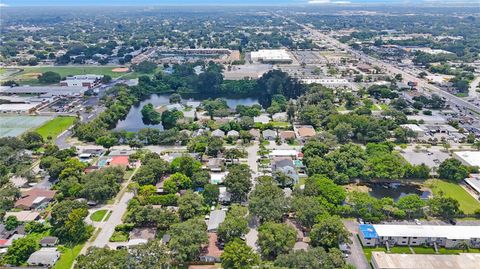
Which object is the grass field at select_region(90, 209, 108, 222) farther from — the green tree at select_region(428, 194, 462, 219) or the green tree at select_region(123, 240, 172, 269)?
the green tree at select_region(428, 194, 462, 219)

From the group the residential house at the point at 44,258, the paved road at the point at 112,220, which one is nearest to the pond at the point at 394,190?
the paved road at the point at 112,220

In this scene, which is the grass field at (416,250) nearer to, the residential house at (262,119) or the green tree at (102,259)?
the green tree at (102,259)

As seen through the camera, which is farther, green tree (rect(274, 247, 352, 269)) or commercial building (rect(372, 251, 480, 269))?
commercial building (rect(372, 251, 480, 269))

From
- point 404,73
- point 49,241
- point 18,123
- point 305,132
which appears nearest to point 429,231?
point 305,132

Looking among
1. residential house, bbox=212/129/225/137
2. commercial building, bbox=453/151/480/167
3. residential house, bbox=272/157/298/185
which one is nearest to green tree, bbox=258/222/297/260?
residential house, bbox=272/157/298/185

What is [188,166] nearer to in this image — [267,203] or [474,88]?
[267,203]

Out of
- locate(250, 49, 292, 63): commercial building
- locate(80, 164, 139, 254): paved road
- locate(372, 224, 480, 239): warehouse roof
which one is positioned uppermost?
locate(250, 49, 292, 63): commercial building

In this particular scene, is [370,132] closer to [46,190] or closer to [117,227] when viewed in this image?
[117,227]
